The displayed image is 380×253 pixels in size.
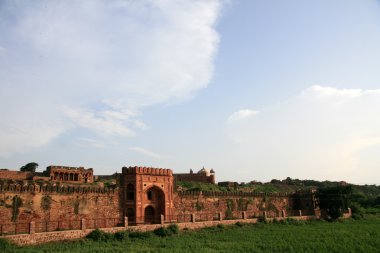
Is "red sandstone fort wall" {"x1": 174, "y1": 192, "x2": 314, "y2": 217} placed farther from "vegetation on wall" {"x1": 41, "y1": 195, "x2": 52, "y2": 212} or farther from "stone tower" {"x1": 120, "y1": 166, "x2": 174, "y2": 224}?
"vegetation on wall" {"x1": 41, "y1": 195, "x2": 52, "y2": 212}

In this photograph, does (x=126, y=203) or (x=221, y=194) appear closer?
(x=126, y=203)

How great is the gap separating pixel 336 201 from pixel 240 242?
20965 millimetres

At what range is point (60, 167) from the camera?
2169 inches

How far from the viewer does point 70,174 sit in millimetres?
55844

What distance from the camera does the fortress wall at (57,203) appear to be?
27.2 meters

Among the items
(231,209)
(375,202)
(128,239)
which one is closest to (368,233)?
(231,209)

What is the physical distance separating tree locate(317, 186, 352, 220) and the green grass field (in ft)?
30.7

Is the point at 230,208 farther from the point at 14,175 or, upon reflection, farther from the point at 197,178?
the point at 14,175

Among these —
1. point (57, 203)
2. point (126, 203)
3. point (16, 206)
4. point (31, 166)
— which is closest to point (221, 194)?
point (126, 203)

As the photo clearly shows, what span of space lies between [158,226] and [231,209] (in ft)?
46.2

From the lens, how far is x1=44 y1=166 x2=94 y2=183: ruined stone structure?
5428cm

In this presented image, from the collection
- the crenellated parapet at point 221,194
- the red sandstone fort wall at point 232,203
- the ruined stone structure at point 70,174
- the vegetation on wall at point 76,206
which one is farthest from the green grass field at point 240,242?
the ruined stone structure at point 70,174

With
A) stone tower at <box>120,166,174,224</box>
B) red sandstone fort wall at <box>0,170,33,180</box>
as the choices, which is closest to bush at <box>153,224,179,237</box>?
stone tower at <box>120,166,174,224</box>

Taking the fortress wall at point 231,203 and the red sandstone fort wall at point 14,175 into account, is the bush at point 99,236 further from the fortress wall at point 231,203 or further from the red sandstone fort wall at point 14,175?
the red sandstone fort wall at point 14,175
